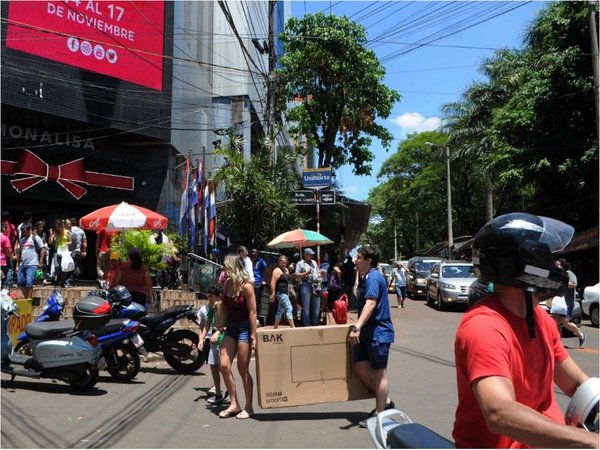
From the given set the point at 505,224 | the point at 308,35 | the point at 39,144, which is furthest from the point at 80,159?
the point at 505,224

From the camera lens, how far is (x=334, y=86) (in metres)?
26.0

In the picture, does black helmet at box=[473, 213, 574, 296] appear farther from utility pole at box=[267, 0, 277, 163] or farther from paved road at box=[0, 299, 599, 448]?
utility pole at box=[267, 0, 277, 163]

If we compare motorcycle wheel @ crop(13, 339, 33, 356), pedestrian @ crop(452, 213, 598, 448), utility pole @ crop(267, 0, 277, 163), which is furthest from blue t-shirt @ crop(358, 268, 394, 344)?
utility pole @ crop(267, 0, 277, 163)

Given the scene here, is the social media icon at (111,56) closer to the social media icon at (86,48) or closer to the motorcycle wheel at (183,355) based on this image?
the social media icon at (86,48)

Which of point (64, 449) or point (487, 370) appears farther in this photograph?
point (64, 449)

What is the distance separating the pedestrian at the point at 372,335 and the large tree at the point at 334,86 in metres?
19.4

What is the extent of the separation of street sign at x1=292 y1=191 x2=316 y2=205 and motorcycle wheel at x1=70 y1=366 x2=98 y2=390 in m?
10.2

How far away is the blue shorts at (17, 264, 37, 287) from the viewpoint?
11.1 m

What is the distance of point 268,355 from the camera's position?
5.93m

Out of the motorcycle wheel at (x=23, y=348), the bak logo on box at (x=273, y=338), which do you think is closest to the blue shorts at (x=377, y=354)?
the bak logo on box at (x=273, y=338)

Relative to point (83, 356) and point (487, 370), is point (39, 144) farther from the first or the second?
point (487, 370)

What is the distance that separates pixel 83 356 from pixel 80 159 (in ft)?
46.4

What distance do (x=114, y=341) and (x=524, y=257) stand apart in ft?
21.4

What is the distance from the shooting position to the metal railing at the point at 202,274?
43.2 feet
